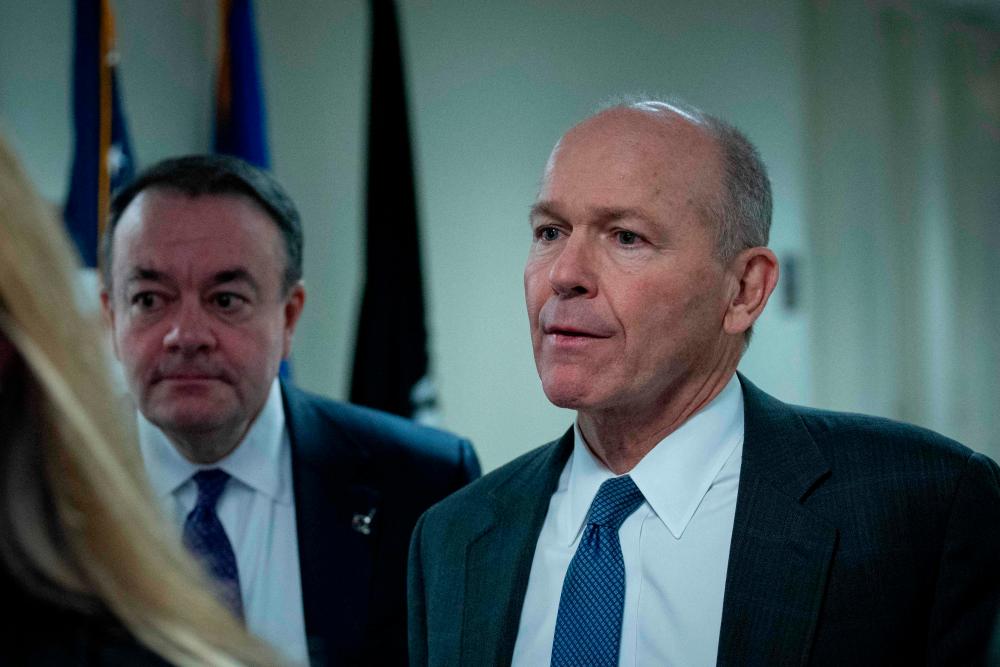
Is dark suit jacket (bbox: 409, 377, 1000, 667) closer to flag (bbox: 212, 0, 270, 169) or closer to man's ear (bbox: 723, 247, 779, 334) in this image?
man's ear (bbox: 723, 247, 779, 334)

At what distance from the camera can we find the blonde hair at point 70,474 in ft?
2.64

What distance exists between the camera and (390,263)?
3.62m

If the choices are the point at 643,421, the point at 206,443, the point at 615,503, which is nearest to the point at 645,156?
the point at 643,421

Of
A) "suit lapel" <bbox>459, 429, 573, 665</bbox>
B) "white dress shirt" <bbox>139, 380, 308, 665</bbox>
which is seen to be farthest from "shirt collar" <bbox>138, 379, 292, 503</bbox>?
"suit lapel" <bbox>459, 429, 573, 665</bbox>

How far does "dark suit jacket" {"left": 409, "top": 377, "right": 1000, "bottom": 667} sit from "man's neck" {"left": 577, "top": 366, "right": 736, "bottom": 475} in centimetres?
8

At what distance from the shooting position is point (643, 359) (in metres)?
1.73

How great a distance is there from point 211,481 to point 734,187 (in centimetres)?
116

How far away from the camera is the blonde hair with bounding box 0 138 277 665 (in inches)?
31.7

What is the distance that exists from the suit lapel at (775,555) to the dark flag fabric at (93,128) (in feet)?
6.84

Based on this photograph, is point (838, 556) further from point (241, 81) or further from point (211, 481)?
point (241, 81)

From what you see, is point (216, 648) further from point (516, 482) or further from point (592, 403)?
point (516, 482)

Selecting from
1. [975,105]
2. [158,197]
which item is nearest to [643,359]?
[158,197]

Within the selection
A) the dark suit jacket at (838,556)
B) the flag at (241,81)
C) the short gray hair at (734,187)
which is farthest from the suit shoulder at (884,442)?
the flag at (241,81)

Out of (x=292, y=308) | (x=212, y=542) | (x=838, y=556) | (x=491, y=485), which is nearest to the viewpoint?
(x=838, y=556)
